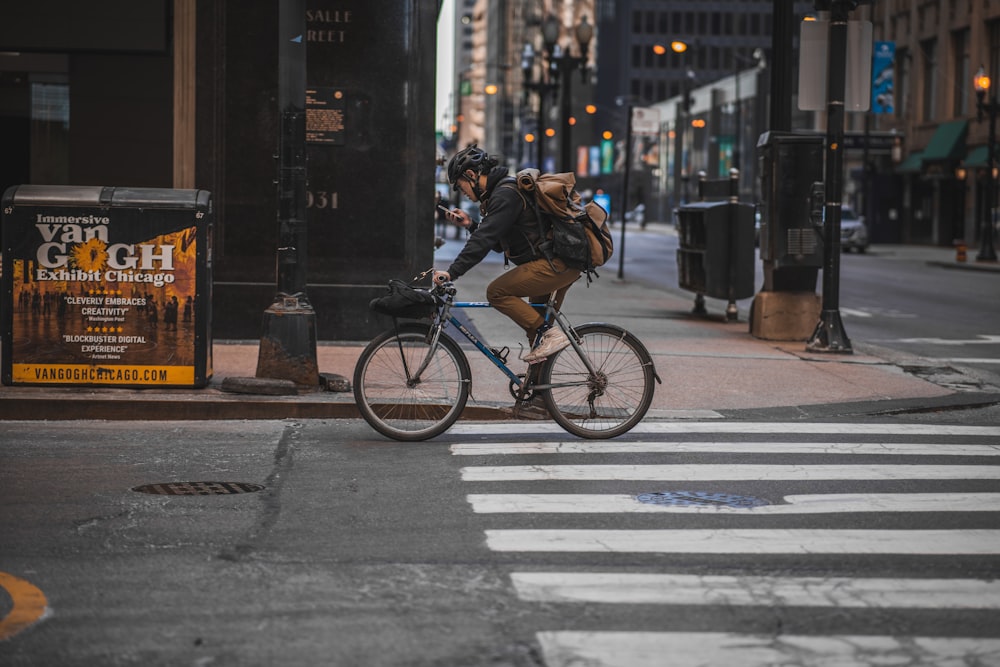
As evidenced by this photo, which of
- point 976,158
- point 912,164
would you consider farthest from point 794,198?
point 912,164

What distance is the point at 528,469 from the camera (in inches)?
315

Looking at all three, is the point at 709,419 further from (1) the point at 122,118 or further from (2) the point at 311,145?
(1) the point at 122,118

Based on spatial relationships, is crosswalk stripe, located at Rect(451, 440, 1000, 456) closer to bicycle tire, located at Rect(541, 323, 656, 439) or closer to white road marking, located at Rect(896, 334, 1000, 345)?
bicycle tire, located at Rect(541, 323, 656, 439)

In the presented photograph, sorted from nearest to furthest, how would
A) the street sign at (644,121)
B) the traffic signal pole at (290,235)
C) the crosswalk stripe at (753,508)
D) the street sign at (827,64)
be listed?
the crosswalk stripe at (753,508) < the traffic signal pole at (290,235) < the street sign at (827,64) < the street sign at (644,121)

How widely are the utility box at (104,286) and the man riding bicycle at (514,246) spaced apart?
2.41 m

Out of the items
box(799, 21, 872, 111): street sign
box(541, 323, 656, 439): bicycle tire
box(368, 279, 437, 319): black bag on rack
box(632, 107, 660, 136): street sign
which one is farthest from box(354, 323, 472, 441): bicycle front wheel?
box(632, 107, 660, 136): street sign

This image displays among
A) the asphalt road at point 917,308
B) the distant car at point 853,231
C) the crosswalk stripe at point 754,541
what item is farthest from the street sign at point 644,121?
the distant car at point 853,231

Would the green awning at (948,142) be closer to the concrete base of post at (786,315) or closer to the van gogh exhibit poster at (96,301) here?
the concrete base of post at (786,315)

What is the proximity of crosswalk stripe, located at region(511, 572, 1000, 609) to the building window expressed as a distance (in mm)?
60840

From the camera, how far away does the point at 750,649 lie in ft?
15.5

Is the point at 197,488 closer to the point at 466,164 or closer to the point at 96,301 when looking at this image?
the point at 466,164

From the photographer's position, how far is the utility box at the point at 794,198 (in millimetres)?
15273

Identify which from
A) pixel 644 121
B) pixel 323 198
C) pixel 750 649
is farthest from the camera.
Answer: pixel 644 121

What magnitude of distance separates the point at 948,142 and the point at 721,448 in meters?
52.6
